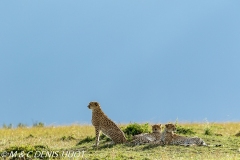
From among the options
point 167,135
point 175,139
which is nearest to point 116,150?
point 167,135

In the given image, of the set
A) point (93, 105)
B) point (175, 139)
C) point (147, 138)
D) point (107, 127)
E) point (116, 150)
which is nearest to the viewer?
point (116, 150)

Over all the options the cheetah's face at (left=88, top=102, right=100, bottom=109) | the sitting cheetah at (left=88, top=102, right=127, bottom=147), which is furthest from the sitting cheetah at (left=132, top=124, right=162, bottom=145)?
the cheetah's face at (left=88, top=102, right=100, bottom=109)

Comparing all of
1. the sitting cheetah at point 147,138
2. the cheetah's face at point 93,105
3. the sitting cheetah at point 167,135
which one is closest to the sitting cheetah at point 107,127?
the cheetah's face at point 93,105

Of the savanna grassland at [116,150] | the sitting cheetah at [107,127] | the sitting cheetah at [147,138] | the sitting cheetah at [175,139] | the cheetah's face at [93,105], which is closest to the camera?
the savanna grassland at [116,150]

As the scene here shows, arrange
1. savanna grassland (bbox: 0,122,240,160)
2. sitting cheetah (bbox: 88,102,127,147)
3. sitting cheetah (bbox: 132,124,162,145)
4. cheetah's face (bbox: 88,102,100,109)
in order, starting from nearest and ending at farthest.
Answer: savanna grassland (bbox: 0,122,240,160) < sitting cheetah (bbox: 132,124,162,145) < sitting cheetah (bbox: 88,102,127,147) < cheetah's face (bbox: 88,102,100,109)

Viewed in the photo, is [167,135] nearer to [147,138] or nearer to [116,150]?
[147,138]

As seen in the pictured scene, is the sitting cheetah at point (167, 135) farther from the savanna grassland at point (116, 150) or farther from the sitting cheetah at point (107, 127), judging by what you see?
the sitting cheetah at point (107, 127)

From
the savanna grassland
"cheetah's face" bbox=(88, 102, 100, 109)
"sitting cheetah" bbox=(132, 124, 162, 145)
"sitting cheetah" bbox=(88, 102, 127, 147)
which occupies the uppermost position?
"cheetah's face" bbox=(88, 102, 100, 109)

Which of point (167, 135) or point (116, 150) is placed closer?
point (116, 150)

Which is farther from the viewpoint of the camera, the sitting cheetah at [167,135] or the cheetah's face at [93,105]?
the cheetah's face at [93,105]

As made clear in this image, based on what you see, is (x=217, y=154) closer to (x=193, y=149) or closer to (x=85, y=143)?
(x=193, y=149)

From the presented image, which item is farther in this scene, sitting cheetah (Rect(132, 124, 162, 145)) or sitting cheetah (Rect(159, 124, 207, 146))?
sitting cheetah (Rect(132, 124, 162, 145))

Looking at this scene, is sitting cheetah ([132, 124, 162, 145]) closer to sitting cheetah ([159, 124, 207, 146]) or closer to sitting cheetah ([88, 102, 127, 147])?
sitting cheetah ([159, 124, 207, 146])

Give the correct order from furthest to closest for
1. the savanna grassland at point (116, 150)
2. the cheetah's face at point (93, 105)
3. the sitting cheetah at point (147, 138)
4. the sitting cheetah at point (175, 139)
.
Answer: the cheetah's face at point (93, 105) → the sitting cheetah at point (147, 138) → the sitting cheetah at point (175, 139) → the savanna grassland at point (116, 150)
